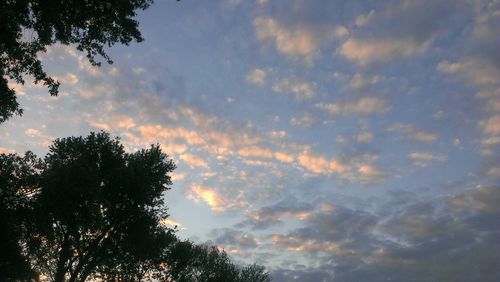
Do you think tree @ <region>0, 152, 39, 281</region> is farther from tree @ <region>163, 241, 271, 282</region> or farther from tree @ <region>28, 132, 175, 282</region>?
tree @ <region>163, 241, 271, 282</region>

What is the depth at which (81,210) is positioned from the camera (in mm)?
35688

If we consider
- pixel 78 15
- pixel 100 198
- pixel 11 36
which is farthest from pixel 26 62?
pixel 100 198

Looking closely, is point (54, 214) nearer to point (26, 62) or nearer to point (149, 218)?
point (149, 218)

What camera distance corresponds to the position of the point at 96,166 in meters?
38.4

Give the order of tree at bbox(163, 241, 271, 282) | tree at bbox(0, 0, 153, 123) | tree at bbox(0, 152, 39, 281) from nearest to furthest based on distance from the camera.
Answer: tree at bbox(0, 0, 153, 123) → tree at bbox(0, 152, 39, 281) → tree at bbox(163, 241, 271, 282)

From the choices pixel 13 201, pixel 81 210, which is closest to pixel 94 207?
pixel 81 210

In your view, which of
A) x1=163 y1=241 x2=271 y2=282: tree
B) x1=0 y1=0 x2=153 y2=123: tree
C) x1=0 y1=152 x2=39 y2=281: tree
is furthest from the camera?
x1=163 y1=241 x2=271 y2=282: tree

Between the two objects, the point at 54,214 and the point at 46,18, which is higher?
the point at 46,18

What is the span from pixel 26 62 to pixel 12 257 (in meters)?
26.0

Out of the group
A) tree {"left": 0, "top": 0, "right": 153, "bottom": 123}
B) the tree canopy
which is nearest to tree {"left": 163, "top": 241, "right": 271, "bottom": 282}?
the tree canopy

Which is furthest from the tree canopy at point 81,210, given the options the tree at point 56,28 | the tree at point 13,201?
the tree at point 56,28

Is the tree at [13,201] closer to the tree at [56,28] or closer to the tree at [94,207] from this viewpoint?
the tree at [94,207]

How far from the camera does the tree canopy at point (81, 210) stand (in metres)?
34.7

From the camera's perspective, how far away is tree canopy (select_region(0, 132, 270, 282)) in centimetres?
3469
